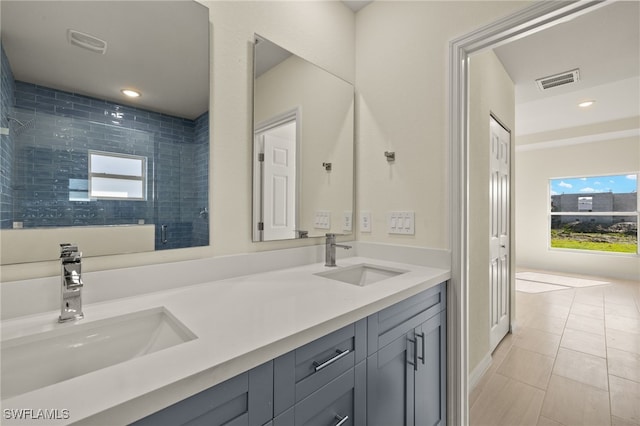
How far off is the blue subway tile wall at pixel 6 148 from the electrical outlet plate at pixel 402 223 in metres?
1.59

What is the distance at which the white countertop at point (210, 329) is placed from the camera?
1.60 ft

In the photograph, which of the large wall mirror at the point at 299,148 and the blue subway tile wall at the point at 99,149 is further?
the large wall mirror at the point at 299,148

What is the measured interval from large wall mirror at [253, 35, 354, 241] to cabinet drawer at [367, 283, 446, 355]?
679 mm

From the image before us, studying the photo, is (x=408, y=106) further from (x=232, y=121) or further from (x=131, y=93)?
(x=131, y=93)

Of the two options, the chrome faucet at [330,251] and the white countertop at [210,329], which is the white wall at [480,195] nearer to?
the white countertop at [210,329]

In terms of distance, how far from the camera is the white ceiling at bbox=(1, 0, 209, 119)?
89 centimetres

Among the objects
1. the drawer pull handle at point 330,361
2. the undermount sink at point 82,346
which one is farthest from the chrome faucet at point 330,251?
the undermount sink at point 82,346

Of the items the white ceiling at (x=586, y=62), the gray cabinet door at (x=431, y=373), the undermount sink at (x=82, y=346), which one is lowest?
the gray cabinet door at (x=431, y=373)

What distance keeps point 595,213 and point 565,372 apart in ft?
15.1

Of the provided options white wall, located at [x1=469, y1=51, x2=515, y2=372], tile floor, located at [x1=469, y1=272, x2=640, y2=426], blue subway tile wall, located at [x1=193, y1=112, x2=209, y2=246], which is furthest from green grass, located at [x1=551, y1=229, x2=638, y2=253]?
blue subway tile wall, located at [x1=193, y1=112, x2=209, y2=246]

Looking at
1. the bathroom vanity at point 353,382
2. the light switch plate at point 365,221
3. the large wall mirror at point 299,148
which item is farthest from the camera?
the light switch plate at point 365,221

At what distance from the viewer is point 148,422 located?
52 centimetres

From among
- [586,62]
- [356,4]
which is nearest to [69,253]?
[356,4]

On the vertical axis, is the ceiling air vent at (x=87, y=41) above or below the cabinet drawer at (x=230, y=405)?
above
